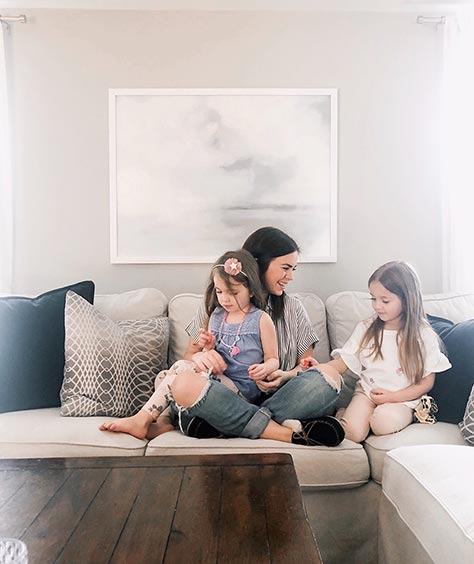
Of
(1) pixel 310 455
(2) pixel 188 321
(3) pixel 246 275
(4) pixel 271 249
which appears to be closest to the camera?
(1) pixel 310 455

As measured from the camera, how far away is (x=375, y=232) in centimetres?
323

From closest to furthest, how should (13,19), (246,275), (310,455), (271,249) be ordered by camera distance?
(310,455) → (246,275) → (271,249) → (13,19)

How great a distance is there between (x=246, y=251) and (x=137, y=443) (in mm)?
861

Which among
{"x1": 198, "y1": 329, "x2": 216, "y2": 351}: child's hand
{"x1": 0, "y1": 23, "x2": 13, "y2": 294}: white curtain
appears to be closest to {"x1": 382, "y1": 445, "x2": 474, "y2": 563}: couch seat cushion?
{"x1": 198, "y1": 329, "x2": 216, "y2": 351}: child's hand

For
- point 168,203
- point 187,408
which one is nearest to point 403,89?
point 168,203

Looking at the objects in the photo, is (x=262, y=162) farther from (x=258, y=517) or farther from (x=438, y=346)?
(x=258, y=517)

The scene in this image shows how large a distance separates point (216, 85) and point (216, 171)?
433 millimetres

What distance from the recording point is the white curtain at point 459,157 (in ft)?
10.3

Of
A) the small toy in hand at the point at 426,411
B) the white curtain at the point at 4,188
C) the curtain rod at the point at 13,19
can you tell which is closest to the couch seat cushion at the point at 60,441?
the small toy in hand at the point at 426,411

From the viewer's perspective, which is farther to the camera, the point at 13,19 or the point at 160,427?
the point at 13,19

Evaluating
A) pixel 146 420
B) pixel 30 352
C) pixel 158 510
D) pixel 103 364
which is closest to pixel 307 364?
pixel 146 420

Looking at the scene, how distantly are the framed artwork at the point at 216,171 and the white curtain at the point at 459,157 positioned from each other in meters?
0.57

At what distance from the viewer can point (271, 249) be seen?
8.48 feet

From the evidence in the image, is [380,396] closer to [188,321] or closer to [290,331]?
[290,331]
